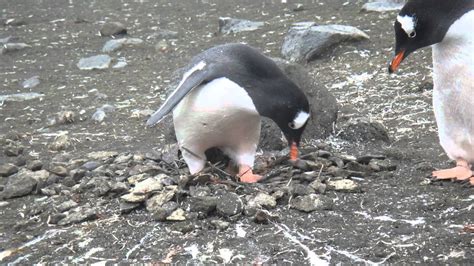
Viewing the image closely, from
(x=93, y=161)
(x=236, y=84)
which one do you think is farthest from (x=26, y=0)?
(x=236, y=84)

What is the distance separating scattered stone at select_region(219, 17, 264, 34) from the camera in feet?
21.8

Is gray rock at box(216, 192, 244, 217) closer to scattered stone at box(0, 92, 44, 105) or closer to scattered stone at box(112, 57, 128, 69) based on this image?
scattered stone at box(0, 92, 44, 105)

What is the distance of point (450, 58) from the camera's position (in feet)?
9.04

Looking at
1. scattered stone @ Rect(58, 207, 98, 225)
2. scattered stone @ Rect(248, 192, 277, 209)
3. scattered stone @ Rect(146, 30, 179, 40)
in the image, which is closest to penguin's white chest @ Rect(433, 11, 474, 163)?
scattered stone @ Rect(248, 192, 277, 209)

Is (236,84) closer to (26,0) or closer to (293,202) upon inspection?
(293,202)

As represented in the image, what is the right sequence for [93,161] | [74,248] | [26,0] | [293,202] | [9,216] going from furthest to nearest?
[26,0], [93,161], [9,216], [293,202], [74,248]

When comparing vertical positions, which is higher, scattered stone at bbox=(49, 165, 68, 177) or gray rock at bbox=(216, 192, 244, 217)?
gray rock at bbox=(216, 192, 244, 217)

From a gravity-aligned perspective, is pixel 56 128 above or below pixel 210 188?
below

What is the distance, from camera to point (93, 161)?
11.2 ft

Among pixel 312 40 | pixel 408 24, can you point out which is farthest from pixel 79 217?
pixel 312 40

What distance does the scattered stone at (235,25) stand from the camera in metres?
6.65

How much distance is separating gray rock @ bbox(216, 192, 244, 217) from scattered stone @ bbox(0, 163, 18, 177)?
132 cm

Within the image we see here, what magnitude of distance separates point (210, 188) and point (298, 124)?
42 centimetres

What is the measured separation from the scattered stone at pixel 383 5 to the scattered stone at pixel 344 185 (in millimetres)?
4090
